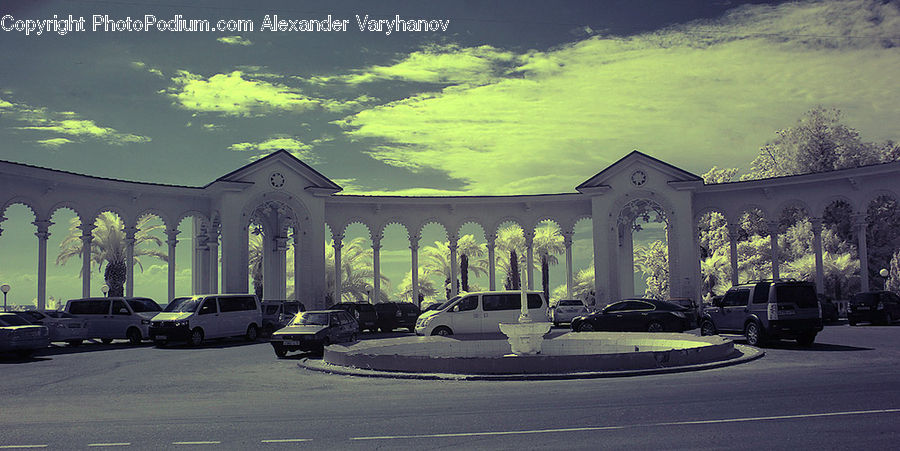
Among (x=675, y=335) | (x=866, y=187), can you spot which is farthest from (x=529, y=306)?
(x=866, y=187)

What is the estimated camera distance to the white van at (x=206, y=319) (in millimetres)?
26297

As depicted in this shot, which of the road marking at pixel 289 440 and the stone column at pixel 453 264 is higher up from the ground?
the stone column at pixel 453 264

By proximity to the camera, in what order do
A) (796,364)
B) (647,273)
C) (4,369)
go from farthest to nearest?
(647,273), (4,369), (796,364)

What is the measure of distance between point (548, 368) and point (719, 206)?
91.1ft

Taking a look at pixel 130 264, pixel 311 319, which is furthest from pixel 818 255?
pixel 130 264

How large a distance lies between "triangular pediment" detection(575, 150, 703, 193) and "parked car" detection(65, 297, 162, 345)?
22.5 metres

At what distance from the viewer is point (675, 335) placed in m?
22.1

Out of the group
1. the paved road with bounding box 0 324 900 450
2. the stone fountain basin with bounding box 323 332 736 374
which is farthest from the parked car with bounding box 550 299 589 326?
the paved road with bounding box 0 324 900 450

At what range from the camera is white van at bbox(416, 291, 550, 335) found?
82.5 feet

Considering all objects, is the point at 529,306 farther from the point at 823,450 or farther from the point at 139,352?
the point at 823,450

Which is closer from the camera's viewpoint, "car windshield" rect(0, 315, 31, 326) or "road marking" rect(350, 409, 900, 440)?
"road marking" rect(350, 409, 900, 440)

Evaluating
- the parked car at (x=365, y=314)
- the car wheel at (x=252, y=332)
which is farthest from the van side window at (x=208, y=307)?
the parked car at (x=365, y=314)

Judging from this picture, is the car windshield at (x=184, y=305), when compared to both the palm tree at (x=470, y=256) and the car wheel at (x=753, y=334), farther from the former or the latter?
the palm tree at (x=470, y=256)

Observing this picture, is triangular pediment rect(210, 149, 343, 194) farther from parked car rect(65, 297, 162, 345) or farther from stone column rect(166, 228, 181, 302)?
parked car rect(65, 297, 162, 345)
